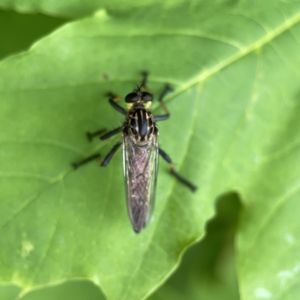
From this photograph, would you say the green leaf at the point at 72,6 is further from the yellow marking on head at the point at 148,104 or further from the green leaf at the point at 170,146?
the yellow marking on head at the point at 148,104

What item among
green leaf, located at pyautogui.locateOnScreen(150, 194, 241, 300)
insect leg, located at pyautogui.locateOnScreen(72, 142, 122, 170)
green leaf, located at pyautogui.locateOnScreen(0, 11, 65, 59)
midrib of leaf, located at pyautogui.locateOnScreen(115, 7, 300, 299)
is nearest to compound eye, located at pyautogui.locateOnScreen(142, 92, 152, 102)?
midrib of leaf, located at pyautogui.locateOnScreen(115, 7, 300, 299)

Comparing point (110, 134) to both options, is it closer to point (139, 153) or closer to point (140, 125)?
point (140, 125)

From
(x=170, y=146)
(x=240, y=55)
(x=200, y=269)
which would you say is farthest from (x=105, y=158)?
(x=200, y=269)

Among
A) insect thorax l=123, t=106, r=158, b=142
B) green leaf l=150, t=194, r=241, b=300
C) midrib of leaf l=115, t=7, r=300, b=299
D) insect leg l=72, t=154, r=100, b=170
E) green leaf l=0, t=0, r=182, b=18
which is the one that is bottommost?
green leaf l=150, t=194, r=241, b=300

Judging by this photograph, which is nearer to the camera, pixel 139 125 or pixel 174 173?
pixel 174 173

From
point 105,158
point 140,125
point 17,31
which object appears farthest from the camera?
point 17,31

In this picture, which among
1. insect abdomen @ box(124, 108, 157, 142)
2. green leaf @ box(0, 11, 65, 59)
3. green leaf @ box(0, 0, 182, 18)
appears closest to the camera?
green leaf @ box(0, 0, 182, 18)

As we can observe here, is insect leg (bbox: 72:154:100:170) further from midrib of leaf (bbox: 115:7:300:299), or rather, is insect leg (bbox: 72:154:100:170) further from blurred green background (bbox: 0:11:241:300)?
blurred green background (bbox: 0:11:241:300)

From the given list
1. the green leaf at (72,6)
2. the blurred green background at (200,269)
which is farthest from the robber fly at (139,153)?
the blurred green background at (200,269)
